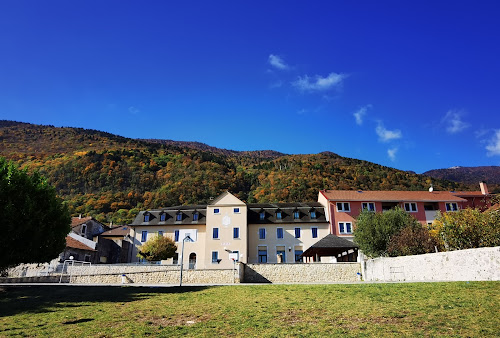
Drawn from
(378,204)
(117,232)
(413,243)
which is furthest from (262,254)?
(117,232)

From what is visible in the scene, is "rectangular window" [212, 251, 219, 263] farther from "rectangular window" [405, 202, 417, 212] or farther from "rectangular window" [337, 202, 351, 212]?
"rectangular window" [405, 202, 417, 212]

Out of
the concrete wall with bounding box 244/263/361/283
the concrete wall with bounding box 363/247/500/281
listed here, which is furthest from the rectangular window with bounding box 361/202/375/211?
the concrete wall with bounding box 363/247/500/281

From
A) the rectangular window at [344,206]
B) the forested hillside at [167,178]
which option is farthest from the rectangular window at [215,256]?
the forested hillside at [167,178]

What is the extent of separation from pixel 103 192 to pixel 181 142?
94642mm

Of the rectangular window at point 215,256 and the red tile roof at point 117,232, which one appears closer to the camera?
the rectangular window at point 215,256

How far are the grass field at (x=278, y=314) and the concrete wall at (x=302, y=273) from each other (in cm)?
1382

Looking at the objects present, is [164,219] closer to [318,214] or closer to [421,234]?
[318,214]

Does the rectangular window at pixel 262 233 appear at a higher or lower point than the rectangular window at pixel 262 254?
higher

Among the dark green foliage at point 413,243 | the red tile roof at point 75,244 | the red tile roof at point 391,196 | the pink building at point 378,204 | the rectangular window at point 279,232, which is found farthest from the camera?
the red tile roof at point 391,196

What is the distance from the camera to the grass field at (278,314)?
867cm

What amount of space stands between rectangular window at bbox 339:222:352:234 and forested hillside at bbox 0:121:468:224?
2693 cm

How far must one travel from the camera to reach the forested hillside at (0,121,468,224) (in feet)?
250

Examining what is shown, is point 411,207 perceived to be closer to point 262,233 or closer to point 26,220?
point 262,233

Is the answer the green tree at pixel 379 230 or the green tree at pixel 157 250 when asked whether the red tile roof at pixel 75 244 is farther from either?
the green tree at pixel 379 230
